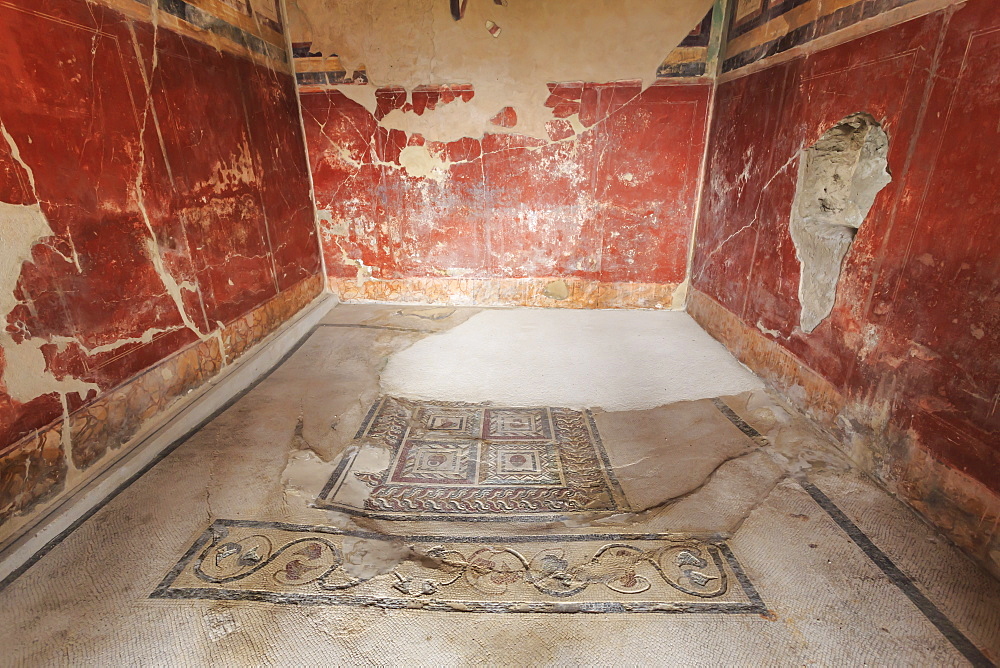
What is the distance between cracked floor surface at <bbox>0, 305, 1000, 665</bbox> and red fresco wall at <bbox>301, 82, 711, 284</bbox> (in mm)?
1812

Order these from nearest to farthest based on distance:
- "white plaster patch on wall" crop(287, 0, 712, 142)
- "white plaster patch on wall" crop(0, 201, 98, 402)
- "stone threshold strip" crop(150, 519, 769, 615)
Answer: "stone threshold strip" crop(150, 519, 769, 615) → "white plaster patch on wall" crop(0, 201, 98, 402) → "white plaster patch on wall" crop(287, 0, 712, 142)

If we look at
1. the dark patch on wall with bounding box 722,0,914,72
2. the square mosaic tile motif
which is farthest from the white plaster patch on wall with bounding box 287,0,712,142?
the square mosaic tile motif

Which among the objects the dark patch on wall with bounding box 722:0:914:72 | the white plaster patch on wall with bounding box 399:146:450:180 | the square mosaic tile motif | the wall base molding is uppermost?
the dark patch on wall with bounding box 722:0:914:72

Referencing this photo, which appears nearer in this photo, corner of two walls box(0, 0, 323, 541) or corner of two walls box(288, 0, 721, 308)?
corner of two walls box(0, 0, 323, 541)

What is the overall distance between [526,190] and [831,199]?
2.09 metres

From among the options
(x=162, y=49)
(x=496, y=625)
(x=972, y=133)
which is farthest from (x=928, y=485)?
(x=162, y=49)

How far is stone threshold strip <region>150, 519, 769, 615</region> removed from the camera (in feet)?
4.19

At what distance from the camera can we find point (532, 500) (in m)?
1.71

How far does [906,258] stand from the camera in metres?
1.64

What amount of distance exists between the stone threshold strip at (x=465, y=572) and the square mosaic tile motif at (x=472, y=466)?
0.15 metres

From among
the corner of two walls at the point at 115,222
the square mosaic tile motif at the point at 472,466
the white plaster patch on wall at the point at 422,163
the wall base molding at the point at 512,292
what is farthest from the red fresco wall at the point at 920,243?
the corner of two walls at the point at 115,222

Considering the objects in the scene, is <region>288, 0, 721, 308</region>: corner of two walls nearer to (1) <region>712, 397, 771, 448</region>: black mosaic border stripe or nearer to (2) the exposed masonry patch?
(2) the exposed masonry patch

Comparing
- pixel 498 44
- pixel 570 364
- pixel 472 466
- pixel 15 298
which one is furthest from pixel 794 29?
pixel 15 298

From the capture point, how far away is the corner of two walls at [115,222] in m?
1.52
